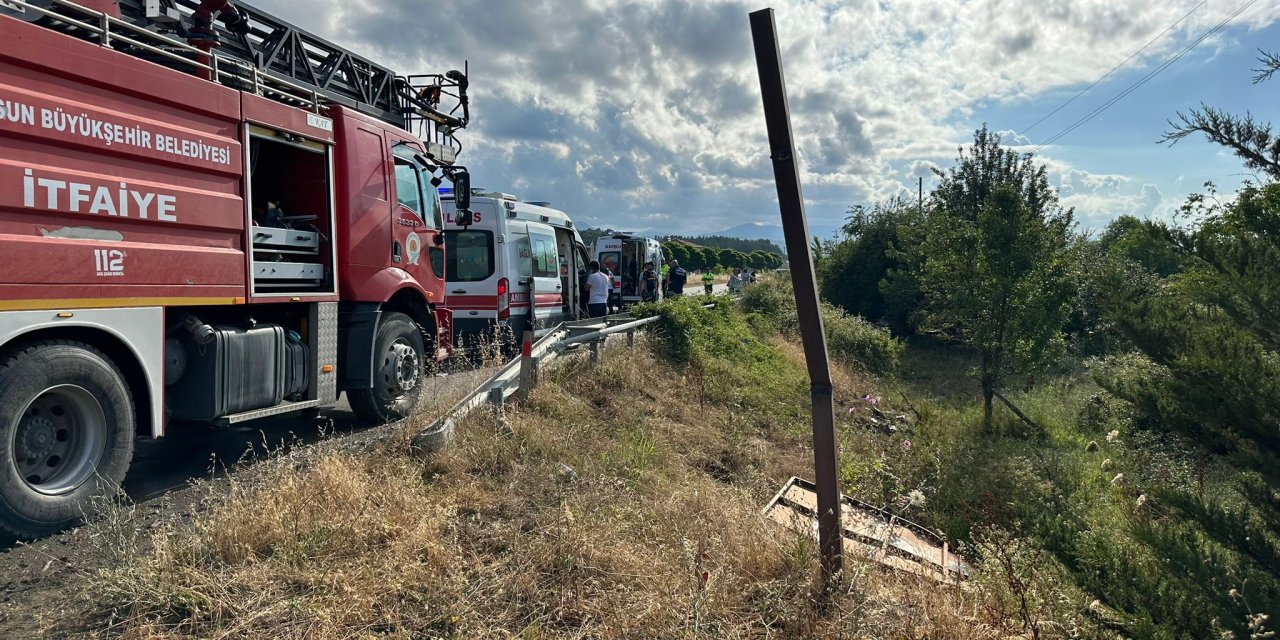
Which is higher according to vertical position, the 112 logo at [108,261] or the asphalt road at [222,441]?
the 112 logo at [108,261]

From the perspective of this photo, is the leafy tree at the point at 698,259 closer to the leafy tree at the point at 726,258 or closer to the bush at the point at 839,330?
the leafy tree at the point at 726,258

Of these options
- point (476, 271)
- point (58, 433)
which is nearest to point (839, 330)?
point (476, 271)

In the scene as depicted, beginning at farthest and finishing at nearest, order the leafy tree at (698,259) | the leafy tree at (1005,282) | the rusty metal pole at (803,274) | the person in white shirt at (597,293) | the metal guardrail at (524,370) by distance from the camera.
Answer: the leafy tree at (698,259), the person in white shirt at (597,293), the leafy tree at (1005,282), the metal guardrail at (524,370), the rusty metal pole at (803,274)

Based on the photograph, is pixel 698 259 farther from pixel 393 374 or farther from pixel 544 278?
pixel 393 374

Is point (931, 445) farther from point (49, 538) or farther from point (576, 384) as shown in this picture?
point (49, 538)

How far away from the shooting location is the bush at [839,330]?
15.9m

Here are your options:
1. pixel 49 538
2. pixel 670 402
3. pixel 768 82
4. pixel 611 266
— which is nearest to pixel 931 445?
pixel 670 402

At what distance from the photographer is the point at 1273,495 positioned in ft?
8.66

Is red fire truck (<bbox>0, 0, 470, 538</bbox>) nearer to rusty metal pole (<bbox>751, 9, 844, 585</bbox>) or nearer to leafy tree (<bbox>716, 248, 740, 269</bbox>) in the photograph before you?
rusty metal pole (<bbox>751, 9, 844, 585</bbox>)

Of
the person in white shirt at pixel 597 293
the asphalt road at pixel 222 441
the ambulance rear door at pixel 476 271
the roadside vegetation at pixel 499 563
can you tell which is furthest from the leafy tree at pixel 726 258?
the roadside vegetation at pixel 499 563

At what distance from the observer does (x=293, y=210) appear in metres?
6.66

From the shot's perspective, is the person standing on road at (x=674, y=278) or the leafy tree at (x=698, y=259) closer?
the person standing on road at (x=674, y=278)

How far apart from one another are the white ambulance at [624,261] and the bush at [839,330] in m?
3.35

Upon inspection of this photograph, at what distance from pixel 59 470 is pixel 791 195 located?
481 centimetres
